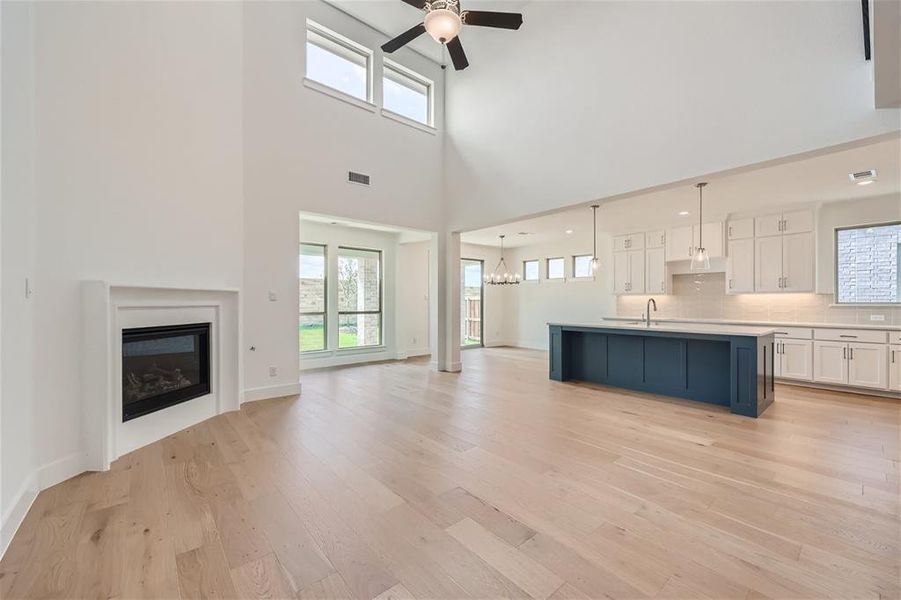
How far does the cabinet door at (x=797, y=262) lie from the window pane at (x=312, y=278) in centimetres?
766

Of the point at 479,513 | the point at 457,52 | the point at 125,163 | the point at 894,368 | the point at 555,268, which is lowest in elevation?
the point at 479,513

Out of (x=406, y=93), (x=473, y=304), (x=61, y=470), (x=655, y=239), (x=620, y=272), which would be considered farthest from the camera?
(x=473, y=304)

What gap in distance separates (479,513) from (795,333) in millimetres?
6012

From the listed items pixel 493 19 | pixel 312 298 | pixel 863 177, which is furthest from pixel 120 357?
pixel 863 177

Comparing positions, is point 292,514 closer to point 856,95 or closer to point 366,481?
point 366,481

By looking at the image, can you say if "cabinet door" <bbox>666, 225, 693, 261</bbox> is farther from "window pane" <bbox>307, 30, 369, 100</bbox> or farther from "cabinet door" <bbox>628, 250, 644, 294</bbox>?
"window pane" <bbox>307, 30, 369, 100</bbox>

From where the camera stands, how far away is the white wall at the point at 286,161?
4539mm

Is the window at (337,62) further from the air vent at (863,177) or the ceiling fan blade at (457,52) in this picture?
the air vent at (863,177)

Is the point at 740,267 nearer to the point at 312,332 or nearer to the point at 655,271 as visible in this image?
the point at 655,271

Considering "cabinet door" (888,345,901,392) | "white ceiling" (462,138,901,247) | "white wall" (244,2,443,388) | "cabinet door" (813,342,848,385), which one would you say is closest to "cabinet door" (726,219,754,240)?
"white ceiling" (462,138,901,247)

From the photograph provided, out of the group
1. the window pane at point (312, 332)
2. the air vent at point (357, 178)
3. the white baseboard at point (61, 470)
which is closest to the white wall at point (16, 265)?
the white baseboard at point (61, 470)

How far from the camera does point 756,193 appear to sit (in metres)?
5.23

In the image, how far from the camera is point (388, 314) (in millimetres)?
7973

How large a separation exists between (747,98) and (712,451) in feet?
10.1
